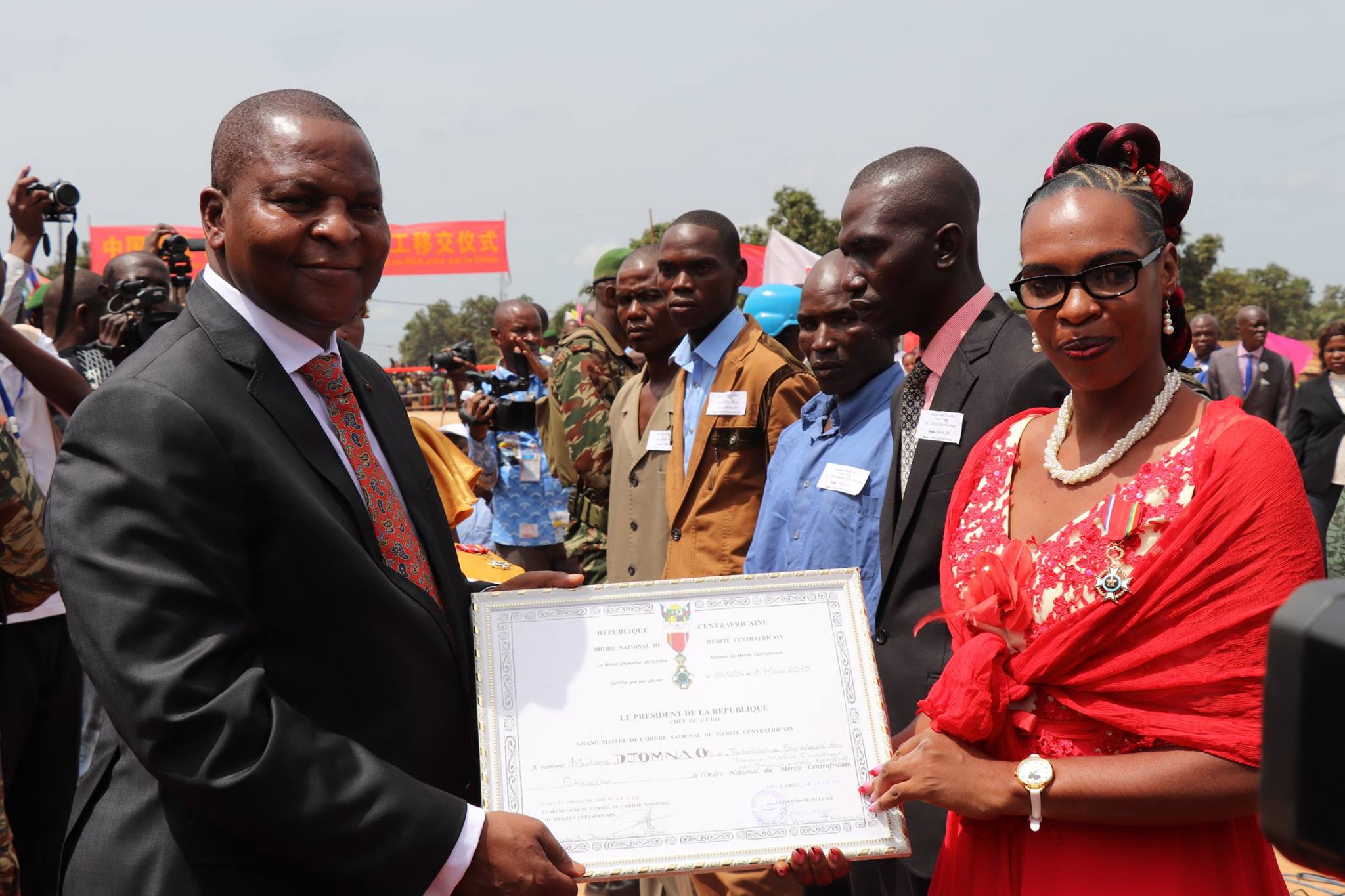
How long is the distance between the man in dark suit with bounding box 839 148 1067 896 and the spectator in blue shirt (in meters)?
0.26

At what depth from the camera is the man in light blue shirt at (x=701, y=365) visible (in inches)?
205

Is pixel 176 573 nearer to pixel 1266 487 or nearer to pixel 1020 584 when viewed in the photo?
pixel 1020 584

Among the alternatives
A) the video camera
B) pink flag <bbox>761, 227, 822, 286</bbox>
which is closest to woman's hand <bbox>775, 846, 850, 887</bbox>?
the video camera

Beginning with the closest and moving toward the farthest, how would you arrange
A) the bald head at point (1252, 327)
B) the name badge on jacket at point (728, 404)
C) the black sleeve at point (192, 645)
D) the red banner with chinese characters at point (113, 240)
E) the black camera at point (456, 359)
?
the black sleeve at point (192, 645) → the name badge on jacket at point (728, 404) → the black camera at point (456, 359) → the bald head at point (1252, 327) → the red banner with chinese characters at point (113, 240)

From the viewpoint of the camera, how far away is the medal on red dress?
208 cm

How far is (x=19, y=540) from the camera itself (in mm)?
3934

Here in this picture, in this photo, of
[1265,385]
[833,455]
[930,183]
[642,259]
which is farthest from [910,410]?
[1265,385]

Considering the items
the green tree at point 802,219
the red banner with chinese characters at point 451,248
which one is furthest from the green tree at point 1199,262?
the red banner with chinese characters at point 451,248

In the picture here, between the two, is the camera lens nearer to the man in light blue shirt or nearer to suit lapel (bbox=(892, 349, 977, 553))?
the man in light blue shirt

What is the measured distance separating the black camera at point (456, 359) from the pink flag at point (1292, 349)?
15961 millimetres

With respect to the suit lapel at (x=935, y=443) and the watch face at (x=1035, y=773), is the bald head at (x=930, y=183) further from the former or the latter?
the watch face at (x=1035, y=773)

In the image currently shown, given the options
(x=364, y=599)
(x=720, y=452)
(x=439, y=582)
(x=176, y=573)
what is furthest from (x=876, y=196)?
(x=176, y=573)

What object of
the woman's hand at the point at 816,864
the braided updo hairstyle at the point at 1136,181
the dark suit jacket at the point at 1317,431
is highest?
the braided updo hairstyle at the point at 1136,181

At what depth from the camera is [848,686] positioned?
8.23 ft
